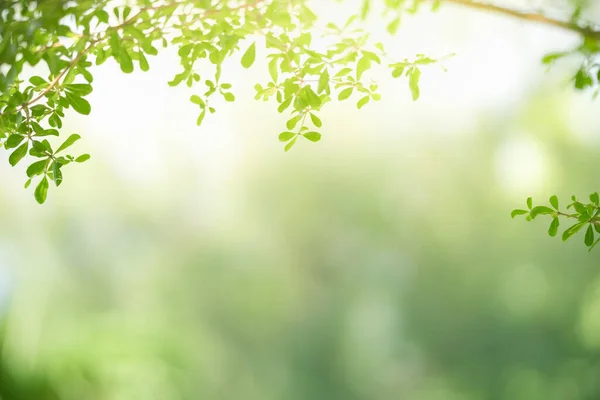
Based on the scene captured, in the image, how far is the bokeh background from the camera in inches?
190

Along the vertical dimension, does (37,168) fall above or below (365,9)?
below

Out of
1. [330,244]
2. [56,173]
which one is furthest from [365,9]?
[330,244]

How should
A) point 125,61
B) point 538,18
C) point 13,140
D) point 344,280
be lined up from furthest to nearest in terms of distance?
1. point 344,280
2. point 13,140
3. point 125,61
4. point 538,18

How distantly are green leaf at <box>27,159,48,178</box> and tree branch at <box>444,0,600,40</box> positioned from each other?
2.29 ft

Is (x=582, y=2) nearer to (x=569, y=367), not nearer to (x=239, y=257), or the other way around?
(x=239, y=257)

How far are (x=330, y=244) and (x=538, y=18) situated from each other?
420cm

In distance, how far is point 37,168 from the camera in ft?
3.56

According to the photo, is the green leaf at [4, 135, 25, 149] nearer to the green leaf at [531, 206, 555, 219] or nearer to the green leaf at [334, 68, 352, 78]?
the green leaf at [334, 68, 352, 78]

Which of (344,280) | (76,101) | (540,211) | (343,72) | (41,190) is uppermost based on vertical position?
(344,280)

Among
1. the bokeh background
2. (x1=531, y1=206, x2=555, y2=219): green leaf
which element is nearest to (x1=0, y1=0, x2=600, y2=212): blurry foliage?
(x1=531, y1=206, x2=555, y2=219): green leaf

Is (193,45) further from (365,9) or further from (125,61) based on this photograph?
(365,9)

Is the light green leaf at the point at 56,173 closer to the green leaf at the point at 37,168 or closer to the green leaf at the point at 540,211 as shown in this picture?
the green leaf at the point at 37,168

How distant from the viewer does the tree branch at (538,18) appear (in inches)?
31.3

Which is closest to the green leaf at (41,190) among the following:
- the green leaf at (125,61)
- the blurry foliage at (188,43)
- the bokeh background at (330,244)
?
the blurry foliage at (188,43)
